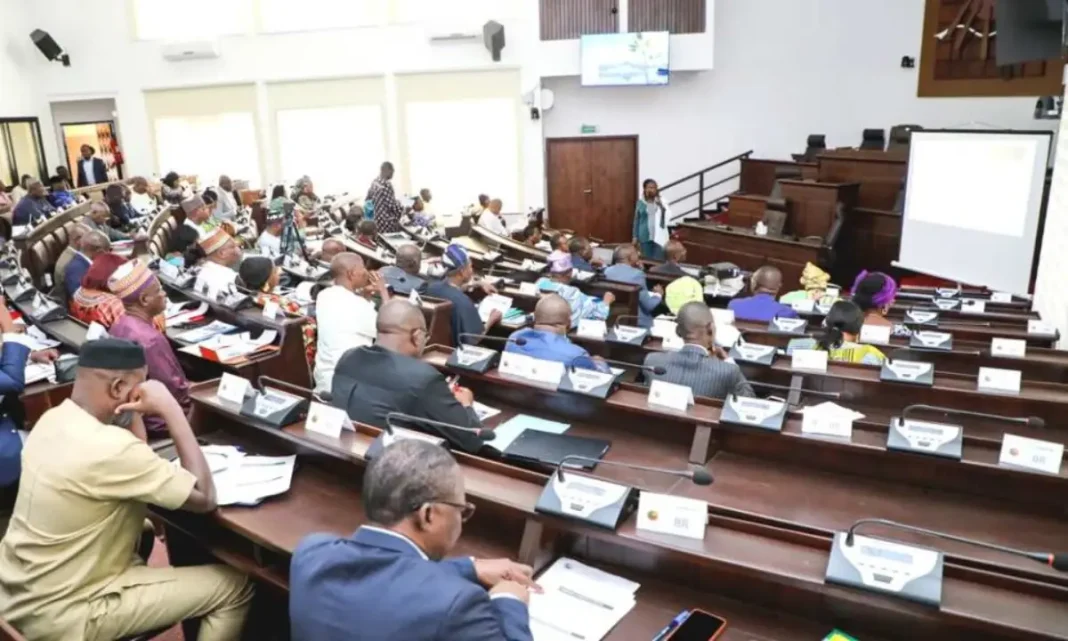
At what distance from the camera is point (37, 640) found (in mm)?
2061

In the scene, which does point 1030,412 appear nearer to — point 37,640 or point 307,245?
point 37,640

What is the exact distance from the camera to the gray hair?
5.23 ft

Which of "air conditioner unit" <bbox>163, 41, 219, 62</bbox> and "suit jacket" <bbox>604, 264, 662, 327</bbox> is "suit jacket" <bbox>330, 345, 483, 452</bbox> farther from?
"air conditioner unit" <bbox>163, 41, 219, 62</bbox>

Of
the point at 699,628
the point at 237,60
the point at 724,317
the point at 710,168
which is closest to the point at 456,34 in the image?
the point at 237,60

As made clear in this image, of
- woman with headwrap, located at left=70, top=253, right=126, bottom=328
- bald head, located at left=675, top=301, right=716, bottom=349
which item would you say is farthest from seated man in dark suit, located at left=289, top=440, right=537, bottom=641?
woman with headwrap, located at left=70, top=253, right=126, bottom=328

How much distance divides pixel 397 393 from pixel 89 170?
11.2m

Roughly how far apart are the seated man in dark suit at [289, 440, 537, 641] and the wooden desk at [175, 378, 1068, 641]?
345 mm

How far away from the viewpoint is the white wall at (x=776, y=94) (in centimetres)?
990

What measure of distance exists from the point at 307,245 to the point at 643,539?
247 inches

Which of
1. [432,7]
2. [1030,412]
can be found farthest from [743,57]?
[1030,412]

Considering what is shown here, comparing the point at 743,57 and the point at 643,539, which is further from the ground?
the point at 743,57

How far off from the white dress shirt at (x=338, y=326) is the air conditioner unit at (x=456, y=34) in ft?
25.8

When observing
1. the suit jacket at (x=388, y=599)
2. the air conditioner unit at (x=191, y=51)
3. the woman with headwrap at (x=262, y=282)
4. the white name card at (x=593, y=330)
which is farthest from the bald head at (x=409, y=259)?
the air conditioner unit at (x=191, y=51)

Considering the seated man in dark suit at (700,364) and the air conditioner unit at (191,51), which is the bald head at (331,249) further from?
the air conditioner unit at (191,51)
